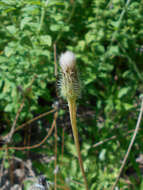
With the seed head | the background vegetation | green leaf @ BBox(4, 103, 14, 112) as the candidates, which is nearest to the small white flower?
the seed head

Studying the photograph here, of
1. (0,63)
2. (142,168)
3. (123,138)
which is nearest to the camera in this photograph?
(0,63)

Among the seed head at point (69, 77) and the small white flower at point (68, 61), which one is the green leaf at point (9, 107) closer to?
the seed head at point (69, 77)

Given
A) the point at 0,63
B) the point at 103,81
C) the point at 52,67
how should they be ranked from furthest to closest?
the point at 103,81 → the point at 52,67 → the point at 0,63

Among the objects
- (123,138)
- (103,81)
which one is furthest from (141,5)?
(123,138)

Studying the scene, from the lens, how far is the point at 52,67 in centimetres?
252

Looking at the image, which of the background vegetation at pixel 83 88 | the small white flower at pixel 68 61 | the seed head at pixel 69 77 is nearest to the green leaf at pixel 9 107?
the background vegetation at pixel 83 88

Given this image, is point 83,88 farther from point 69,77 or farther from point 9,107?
point 69,77

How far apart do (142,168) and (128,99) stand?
0.89m

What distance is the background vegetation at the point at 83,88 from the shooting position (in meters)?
2.32

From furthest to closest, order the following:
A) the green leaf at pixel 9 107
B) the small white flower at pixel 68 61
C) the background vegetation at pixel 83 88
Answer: the green leaf at pixel 9 107
the background vegetation at pixel 83 88
the small white flower at pixel 68 61

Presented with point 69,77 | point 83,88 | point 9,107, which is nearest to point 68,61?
point 69,77

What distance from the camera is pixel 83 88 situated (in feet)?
8.38

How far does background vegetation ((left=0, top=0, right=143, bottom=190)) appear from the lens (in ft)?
7.62

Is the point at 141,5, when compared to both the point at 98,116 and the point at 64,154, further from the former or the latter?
the point at 64,154
